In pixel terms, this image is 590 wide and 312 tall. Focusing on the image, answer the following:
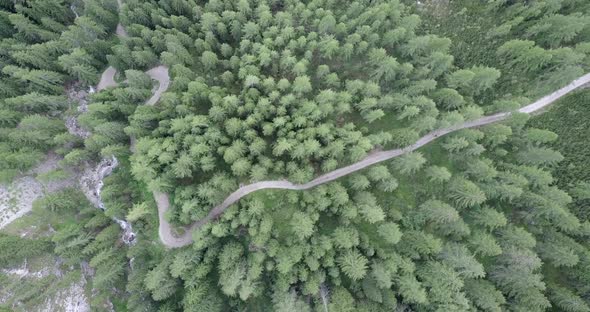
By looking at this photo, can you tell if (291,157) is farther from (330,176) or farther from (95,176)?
(95,176)

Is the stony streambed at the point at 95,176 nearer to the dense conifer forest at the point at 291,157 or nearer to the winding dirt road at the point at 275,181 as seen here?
the dense conifer forest at the point at 291,157

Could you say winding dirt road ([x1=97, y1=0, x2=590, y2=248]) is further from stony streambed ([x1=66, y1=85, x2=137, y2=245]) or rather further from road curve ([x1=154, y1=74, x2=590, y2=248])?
stony streambed ([x1=66, y1=85, x2=137, y2=245])

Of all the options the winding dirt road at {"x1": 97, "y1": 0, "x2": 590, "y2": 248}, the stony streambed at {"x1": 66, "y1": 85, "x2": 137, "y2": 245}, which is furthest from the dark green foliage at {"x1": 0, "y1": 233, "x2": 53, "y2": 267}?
the winding dirt road at {"x1": 97, "y1": 0, "x2": 590, "y2": 248}

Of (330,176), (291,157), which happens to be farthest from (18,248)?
(330,176)

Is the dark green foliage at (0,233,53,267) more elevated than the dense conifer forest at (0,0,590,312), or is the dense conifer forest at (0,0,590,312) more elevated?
the dense conifer forest at (0,0,590,312)

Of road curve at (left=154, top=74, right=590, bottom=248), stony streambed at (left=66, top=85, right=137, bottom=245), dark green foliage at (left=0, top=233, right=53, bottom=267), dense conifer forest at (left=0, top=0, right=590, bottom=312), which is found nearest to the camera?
dense conifer forest at (left=0, top=0, right=590, bottom=312)

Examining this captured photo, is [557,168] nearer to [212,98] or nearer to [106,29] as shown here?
[212,98]

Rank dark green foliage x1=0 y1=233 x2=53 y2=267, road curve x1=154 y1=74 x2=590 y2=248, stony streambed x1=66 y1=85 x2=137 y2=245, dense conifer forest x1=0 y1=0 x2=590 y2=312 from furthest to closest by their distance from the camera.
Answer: stony streambed x1=66 y1=85 x2=137 y2=245 → road curve x1=154 y1=74 x2=590 y2=248 → dark green foliage x1=0 y1=233 x2=53 y2=267 → dense conifer forest x1=0 y1=0 x2=590 y2=312
